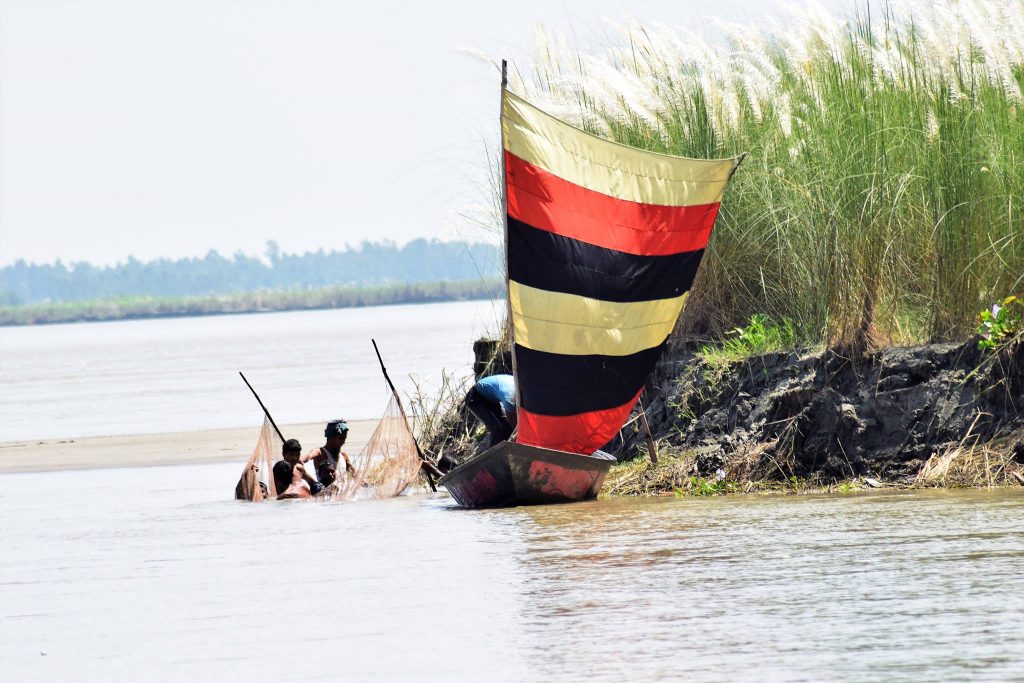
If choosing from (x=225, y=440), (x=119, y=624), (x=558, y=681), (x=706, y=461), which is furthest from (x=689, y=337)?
(x=225, y=440)

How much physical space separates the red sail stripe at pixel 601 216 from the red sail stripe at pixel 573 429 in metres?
1.20

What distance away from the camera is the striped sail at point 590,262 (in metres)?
12.3

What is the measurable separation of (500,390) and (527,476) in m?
1.29

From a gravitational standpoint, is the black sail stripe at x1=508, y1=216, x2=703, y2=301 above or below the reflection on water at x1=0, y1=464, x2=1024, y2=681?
above

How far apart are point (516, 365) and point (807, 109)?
3.75 metres

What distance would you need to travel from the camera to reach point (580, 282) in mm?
12602

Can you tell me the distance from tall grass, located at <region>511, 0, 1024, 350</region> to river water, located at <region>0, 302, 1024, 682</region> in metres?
1.77

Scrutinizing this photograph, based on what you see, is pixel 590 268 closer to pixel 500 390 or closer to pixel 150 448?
pixel 500 390

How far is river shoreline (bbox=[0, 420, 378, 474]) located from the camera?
67.0ft

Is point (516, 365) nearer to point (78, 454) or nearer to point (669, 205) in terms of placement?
point (669, 205)

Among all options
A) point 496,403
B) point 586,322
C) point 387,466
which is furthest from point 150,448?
point 586,322

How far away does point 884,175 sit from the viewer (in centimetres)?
1288

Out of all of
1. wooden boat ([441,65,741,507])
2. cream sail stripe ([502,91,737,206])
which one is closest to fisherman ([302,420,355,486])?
wooden boat ([441,65,741,507])

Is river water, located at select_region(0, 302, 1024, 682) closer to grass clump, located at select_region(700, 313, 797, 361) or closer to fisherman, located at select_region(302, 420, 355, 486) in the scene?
fisherman, located at select_region(302, 420, 355, 486)
